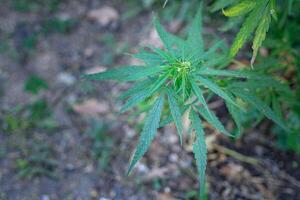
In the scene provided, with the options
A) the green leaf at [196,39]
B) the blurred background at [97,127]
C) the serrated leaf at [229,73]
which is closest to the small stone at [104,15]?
the blurred background at [97,127]

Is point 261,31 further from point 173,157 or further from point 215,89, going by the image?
point 173,157

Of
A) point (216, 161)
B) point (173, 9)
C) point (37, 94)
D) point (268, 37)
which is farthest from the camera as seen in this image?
point (173, 9)

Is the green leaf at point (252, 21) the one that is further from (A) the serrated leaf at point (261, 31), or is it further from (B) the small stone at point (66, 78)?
(B) the small stone at point (66, 78)

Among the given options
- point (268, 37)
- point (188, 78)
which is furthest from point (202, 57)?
point (268, 37)

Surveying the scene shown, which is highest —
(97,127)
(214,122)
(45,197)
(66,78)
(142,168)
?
(214,122)

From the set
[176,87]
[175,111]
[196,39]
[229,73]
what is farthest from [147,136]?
[196,39]

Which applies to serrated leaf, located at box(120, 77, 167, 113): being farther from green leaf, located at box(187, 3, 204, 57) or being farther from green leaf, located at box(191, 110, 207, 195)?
green leaf, located at box(187, 3, 204, 57)

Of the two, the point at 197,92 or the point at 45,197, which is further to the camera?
the point at 45,197

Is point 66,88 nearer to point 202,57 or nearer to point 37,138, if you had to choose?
point 37,138
